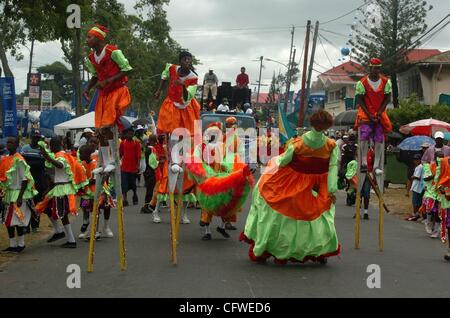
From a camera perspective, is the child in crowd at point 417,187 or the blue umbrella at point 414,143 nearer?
the child in crowd at point 417,187

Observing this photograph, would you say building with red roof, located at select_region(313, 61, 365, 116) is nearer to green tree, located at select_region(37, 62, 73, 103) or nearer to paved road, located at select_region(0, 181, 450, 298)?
green tree, located at select_region(37, 62, 73, 103)

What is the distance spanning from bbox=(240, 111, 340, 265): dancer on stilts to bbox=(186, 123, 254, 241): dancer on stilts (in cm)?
157

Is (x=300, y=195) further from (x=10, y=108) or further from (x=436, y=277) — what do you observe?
(x=10, y=108)

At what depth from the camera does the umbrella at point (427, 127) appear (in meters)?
23.2

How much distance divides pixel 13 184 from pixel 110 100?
278 cm

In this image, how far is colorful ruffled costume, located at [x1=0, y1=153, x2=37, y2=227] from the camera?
10.6 meters

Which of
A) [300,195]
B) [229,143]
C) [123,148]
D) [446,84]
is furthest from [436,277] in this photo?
[446,84]

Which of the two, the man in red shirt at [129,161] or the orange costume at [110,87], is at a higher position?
the orange costume at [110,87]

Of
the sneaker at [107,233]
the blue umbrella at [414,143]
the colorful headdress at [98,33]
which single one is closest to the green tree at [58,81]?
the blue umbrella at [414,143]

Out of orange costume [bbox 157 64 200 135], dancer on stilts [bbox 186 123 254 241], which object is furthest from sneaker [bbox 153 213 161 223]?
orange costume [bbox 157 64 200 135]

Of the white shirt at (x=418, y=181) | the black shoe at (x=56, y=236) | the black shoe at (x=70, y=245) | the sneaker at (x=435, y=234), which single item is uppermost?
the white shirt at (x=418, y=181)

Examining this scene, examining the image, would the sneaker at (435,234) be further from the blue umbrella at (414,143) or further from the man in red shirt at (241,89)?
the man in red shirt at (241,89)

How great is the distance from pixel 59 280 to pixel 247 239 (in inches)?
100

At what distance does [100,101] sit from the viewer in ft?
29.5
